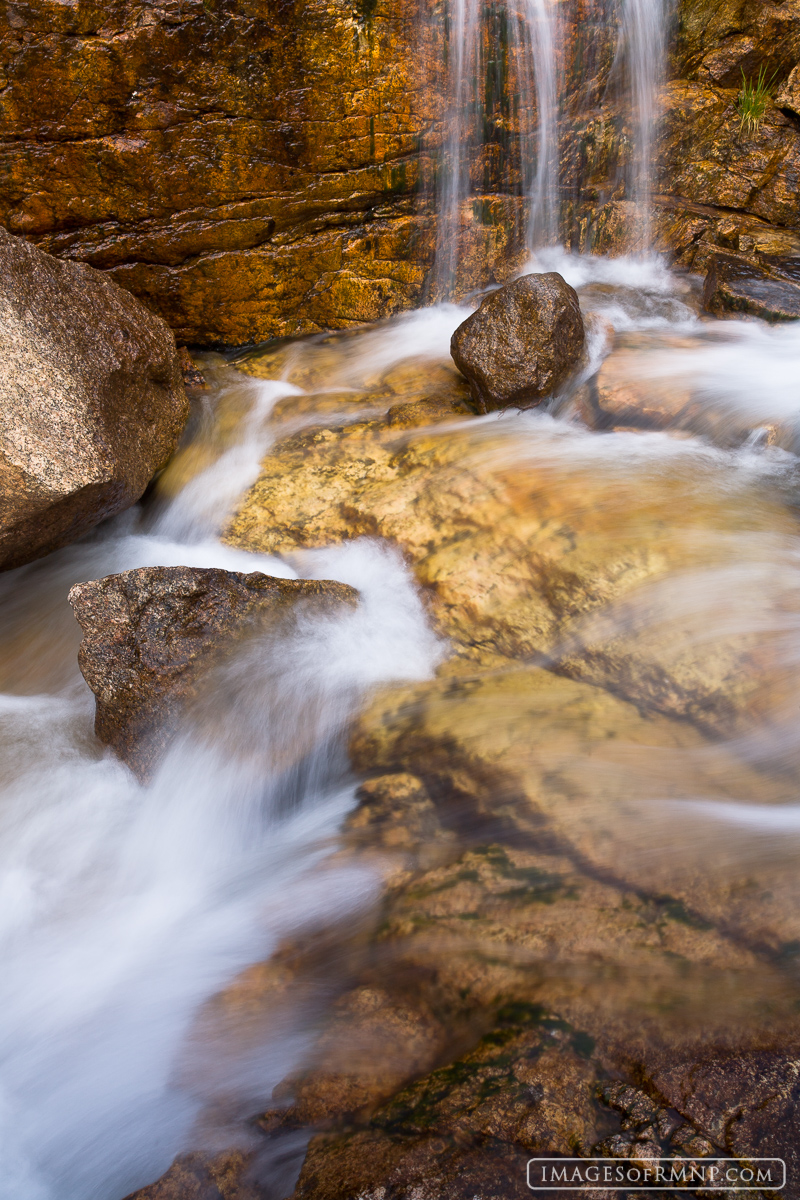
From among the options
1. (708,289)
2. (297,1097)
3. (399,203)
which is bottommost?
(297,1097)

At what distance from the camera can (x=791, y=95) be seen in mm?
5758

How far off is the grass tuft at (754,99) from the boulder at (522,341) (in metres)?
2.95

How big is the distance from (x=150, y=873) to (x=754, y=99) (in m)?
7.21

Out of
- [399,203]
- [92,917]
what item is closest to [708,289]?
[399,203]

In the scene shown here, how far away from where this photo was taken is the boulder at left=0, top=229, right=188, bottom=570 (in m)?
3.53

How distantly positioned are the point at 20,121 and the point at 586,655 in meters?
4.83

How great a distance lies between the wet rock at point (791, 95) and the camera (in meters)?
5.74

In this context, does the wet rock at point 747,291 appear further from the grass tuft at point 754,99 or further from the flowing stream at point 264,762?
the grass tuft at point 754,99

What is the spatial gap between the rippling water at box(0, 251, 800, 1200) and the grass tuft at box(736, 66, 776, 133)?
2676 millimetres

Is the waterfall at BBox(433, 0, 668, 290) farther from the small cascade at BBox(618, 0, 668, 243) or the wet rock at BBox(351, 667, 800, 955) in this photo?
the wet rock at BBox(351, 667, 800, 955)

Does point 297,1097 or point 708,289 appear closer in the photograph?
point 297,1097

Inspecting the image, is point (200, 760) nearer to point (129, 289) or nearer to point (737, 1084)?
point (737, 1084)

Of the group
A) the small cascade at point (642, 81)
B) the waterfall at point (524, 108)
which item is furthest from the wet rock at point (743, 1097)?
the small cascade at point (642, 81)

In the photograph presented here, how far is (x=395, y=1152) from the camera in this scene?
5.33ft
